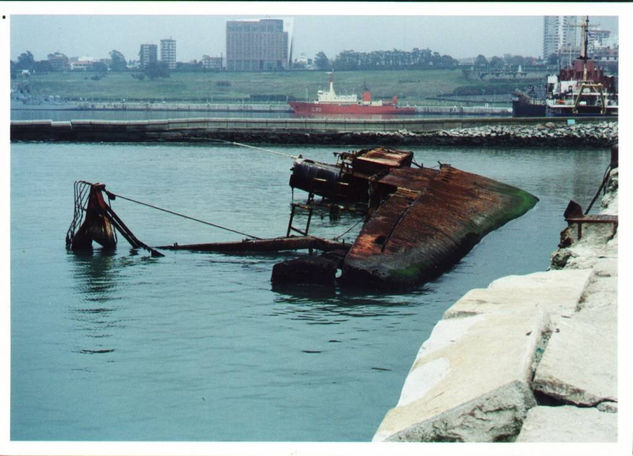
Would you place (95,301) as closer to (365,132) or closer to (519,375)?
(519,375)

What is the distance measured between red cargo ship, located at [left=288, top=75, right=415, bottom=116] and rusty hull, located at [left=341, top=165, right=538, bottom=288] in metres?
62.6

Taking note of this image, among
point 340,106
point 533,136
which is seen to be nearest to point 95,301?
point 533,136

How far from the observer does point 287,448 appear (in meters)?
7.08

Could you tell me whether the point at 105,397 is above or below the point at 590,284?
below

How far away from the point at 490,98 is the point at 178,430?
2861 inches

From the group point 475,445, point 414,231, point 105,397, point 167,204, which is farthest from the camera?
point 167,204

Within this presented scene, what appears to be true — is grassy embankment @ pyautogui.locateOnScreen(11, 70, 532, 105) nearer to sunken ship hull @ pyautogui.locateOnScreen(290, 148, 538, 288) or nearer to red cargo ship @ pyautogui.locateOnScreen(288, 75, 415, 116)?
red cargo ship @ pyautogui.locateOnScreen(288, 75, 415, 116)

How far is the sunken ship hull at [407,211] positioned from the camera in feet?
51.2

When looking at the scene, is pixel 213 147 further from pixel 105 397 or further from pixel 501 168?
pixel 105 397

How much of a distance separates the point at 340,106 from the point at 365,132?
30.7 meters

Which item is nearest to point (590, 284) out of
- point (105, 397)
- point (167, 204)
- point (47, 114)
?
point (105, 397)

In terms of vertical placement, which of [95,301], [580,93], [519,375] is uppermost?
[580,93]

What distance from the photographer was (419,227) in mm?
17047

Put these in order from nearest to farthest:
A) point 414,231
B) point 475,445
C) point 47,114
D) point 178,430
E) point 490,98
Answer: point 475,445
point 178,430
point 414,231
point 47,114
point 490,98
